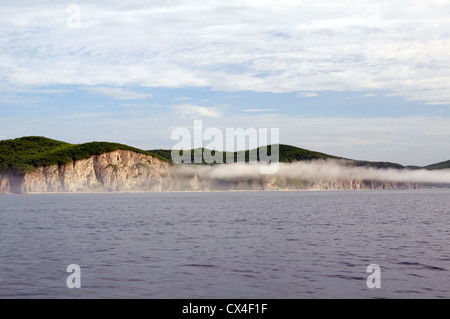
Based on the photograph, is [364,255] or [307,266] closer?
[307,266]

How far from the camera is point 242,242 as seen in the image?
131 feet

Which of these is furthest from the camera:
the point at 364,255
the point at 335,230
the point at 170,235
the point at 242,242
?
the point at 335,230

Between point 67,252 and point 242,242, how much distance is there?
1473 cm

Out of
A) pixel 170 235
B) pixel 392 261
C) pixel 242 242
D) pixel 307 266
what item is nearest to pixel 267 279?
pixel 307 266

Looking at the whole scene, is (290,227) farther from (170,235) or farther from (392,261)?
(392,261)
